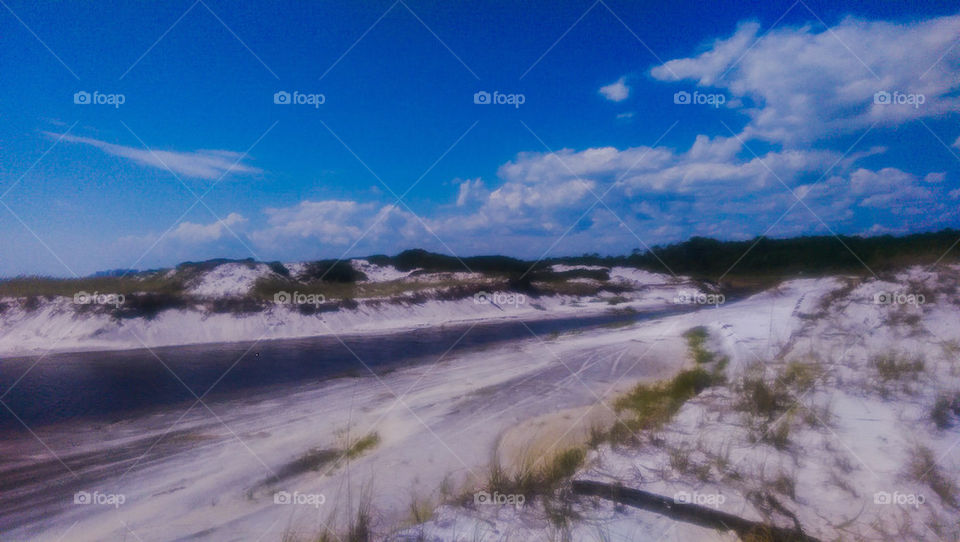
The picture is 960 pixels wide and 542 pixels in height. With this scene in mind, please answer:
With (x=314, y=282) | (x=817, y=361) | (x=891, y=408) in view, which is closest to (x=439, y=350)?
(x=817, y=361)

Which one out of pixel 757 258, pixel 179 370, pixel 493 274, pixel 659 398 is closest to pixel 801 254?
pixel 757 258

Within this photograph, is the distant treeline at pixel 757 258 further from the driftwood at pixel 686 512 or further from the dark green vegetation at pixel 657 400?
the driftwood at pixel 686 512

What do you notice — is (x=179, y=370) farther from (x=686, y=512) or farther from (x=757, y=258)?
(x=757, y=258)

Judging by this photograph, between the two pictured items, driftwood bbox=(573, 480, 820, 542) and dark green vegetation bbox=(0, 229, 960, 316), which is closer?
driftwood bbox=(573, 480, 820, 542)

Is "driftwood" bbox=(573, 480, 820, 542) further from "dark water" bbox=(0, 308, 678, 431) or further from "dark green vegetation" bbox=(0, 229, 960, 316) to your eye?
"dark green vegetation" bbox=(0, 229, 960, 316)

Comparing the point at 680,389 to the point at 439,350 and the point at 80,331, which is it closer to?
the point at 439,350

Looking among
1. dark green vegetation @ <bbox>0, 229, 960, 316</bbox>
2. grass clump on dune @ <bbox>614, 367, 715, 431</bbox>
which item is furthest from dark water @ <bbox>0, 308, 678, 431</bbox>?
grass clump on dune @ <bbox>614, 367, 715, 431</bbox>
